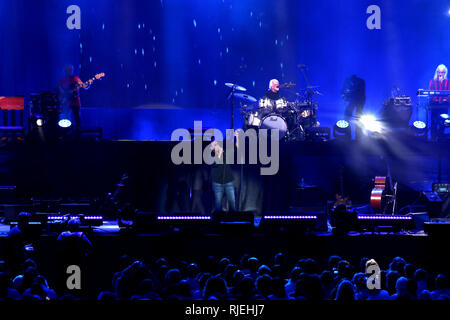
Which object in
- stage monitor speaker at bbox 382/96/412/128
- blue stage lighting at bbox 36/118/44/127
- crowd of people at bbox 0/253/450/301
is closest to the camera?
crowd of people at bbox 0/253/450/301

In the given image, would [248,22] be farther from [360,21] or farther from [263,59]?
[360,21]

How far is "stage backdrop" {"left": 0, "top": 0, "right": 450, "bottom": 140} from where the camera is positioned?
51.5 feet

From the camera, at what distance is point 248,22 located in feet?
53.0

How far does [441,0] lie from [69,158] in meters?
10.5

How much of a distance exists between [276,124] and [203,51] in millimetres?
3710

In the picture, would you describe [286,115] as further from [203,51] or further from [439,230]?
[439,230]

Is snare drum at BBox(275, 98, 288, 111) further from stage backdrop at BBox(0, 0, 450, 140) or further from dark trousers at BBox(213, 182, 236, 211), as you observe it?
dark trousers at BBox(213, 182, 236, 211)

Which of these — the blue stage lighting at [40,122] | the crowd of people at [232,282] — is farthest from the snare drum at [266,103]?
the crowd of people at [232,282]

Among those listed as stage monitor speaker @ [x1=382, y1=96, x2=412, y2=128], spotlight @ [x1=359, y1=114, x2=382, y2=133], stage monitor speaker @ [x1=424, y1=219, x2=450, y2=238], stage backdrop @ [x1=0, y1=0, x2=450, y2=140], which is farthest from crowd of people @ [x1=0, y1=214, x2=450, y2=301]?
stage backdrop @ [x1=0, y1=0, x2=450, y2=140]

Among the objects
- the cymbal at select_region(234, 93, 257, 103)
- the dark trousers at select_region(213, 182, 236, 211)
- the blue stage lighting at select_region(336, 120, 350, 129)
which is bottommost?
the dark trousers at select_region(213, 182, 236, 211)

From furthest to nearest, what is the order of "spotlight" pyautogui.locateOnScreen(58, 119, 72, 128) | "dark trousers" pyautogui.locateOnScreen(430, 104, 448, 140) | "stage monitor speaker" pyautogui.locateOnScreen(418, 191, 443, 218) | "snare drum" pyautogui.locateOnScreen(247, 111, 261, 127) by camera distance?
1. "snare drum" pyautogui.locateOnScreen(247, 111, 261, 127)
2. "dark trousers" pyautogui.locateOnScreen(430, 104, 448, 140)
3. "spotlight" pyautogui.locateOnScreen(58, 119, 72, 128)
4. "stage monitor speaker" pyautogui.locateOnScreen(418, 191, 443, 218)

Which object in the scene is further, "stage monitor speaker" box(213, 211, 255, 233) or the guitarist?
the guitarist

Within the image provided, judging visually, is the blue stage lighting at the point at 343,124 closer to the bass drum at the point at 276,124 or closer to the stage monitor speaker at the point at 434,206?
the bass drum at the point at 276,124

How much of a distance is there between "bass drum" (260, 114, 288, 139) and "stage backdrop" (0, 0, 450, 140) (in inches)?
96.8
